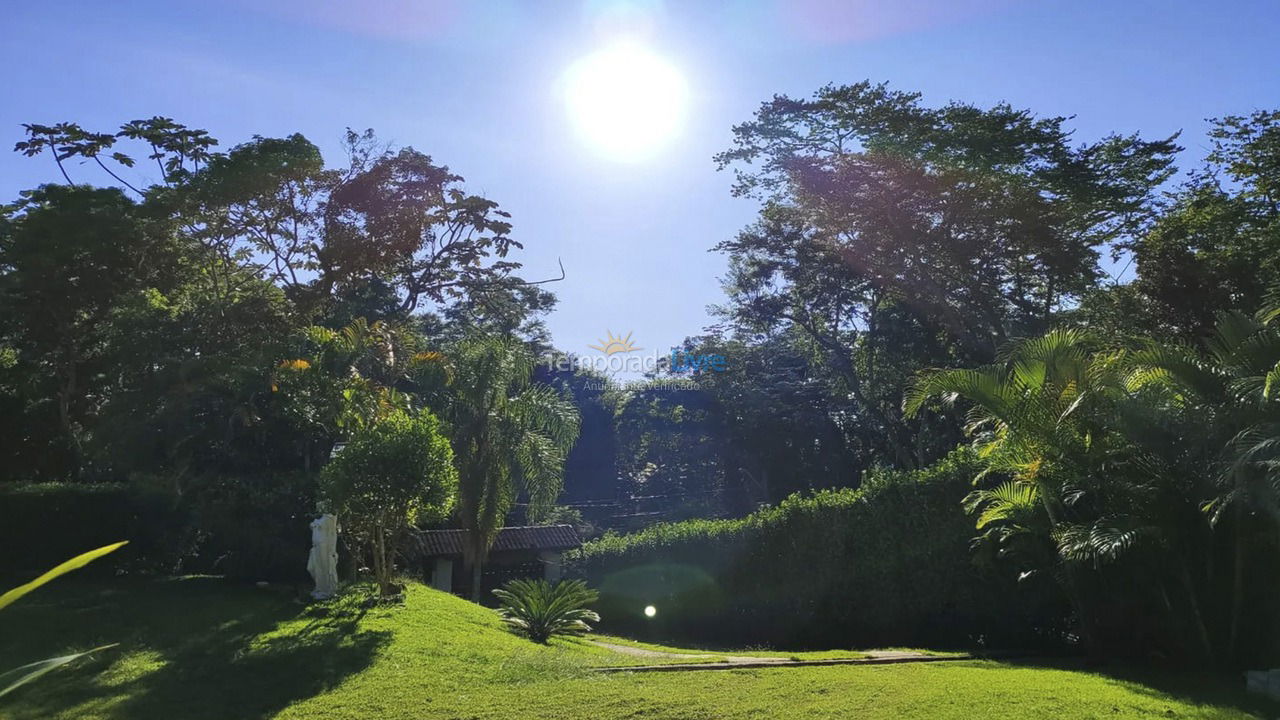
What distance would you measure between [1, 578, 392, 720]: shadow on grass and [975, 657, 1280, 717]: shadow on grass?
6967 mm

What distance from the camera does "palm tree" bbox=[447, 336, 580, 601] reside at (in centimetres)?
1688

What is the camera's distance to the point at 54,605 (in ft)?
34.1

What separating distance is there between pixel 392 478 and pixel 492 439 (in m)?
5.94

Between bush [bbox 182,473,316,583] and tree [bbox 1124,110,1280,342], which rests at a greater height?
tree [bbox 1124,110,1280,342]

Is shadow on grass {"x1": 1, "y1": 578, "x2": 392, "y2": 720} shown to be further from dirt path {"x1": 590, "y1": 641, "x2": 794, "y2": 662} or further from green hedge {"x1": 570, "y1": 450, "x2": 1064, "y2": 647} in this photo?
green hedge {"x1": 570, "y1": 450, "x2": 1064, "y2": 647}

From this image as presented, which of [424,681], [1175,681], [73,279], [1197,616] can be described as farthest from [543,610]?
[73,279]

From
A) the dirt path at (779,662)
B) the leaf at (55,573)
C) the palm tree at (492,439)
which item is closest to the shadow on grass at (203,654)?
the dirt path at (779,662)

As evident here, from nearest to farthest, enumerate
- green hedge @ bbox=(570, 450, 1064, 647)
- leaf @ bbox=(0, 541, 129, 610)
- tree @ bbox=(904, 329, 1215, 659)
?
leaf @ bbox=(0, 541, 129, 610)
tree @ bbox=(904, 329, 1215, 659)
green hedge @ bbox=(570, 450, 1064, 647)

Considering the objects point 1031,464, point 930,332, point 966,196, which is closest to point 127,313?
point 1031,464

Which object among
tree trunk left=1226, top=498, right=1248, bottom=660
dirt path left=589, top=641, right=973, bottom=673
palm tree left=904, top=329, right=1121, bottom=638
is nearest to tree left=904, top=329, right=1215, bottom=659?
palm tree left=904, top=329, right=1121, bottom=638

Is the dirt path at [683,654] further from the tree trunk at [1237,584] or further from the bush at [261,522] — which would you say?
the bush at [261,522]

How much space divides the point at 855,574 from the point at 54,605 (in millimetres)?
10971

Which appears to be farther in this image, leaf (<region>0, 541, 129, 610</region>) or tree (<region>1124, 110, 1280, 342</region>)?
tree (<region>1124, 110, 1280, 342</region>)

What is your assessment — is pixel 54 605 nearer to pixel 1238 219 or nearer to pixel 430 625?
pixel 430 625
